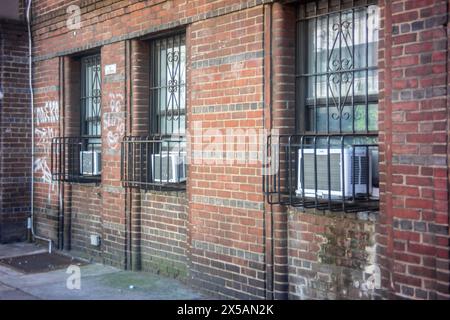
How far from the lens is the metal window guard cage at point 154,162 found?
→ 24.5ft

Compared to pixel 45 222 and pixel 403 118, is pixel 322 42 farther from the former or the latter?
pixel 45 222

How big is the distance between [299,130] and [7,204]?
253 inches

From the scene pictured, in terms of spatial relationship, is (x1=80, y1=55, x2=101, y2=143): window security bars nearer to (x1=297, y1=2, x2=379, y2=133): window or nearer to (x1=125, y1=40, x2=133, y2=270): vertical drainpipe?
(x1=125, y1=40, x2=133, y2=270): vertical drainpipe

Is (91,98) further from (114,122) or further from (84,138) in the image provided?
(114,122)

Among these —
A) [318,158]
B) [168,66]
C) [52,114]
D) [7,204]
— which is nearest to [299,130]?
[318,158]

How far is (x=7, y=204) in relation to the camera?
1046cm

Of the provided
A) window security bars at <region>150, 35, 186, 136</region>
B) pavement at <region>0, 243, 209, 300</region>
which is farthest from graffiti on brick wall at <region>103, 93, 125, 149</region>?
pavement at <region>0, 243, 209, 300</region>

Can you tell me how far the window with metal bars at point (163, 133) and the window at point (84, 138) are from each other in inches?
57.0

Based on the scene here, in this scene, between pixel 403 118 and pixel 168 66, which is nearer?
pixel 403 118

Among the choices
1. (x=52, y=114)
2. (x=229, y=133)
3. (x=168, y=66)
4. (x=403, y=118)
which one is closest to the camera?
(x=403, y=118)

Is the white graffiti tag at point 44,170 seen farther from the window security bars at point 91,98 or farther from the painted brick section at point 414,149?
the painted brick section at point 414,149

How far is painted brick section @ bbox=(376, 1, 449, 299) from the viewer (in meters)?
4.49

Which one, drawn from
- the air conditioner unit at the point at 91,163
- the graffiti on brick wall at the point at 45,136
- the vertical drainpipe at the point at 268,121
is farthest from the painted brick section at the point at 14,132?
the vertical drainpipe at the point at 268,121

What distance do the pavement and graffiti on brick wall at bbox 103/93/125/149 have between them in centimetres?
181
